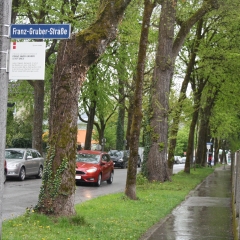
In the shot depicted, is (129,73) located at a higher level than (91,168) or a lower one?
higher

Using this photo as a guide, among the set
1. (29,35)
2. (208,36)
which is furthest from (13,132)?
(29,35)

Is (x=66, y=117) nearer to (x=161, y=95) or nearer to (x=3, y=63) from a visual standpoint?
(x=3, y=63)

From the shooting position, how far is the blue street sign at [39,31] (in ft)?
21.7

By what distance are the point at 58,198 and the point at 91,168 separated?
13.8 meters

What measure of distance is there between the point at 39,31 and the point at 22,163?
19298 millimetres

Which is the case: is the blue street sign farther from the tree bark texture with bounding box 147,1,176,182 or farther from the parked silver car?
the parked silver car

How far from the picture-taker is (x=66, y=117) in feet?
34.9

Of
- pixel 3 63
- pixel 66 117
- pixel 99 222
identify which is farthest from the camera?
pixel 99 222

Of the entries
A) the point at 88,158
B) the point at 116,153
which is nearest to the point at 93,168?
the point at 88,158

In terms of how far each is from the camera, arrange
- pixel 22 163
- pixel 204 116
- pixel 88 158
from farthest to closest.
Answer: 1. pixel 204 116
2. pixel 22 163
3. pixel 88 158

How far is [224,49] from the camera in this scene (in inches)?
1236

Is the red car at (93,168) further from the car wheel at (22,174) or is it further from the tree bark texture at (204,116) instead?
the tree bark texture at (204,116)

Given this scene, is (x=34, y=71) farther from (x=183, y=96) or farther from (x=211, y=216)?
(x=183, y=96)

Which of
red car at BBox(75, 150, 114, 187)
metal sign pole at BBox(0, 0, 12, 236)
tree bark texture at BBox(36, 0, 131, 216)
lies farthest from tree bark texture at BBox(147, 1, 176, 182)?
metal sign pole at BBox(0, 0, 12, 236)
